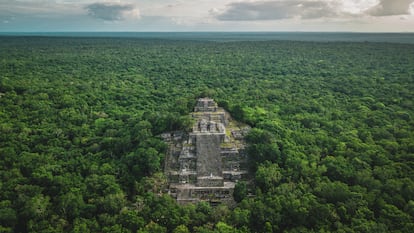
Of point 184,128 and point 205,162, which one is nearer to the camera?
point 205,162

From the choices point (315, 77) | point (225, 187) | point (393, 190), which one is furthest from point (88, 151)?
point (315, 77)

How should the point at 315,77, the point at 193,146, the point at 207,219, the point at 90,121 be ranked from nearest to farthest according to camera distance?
1. the point at 207,219
2. the point at 193,146
3. the point at 90,121
4. the point at 315,77

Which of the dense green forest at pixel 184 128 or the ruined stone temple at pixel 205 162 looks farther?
the ruined stone temple at pixel 205 162

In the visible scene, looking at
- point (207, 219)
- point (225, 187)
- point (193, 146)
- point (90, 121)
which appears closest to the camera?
point (207, 219)

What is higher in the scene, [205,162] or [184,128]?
[184,128]

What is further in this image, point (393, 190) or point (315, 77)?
point (315, 77)

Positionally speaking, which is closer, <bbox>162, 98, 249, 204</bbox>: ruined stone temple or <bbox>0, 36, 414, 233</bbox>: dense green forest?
<bbox>0, 36, 414, 233</bbox>: dense green forest

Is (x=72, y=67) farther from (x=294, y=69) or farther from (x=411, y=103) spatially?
(x=411, y=103)

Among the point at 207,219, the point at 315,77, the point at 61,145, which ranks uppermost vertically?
the point at 315,77
